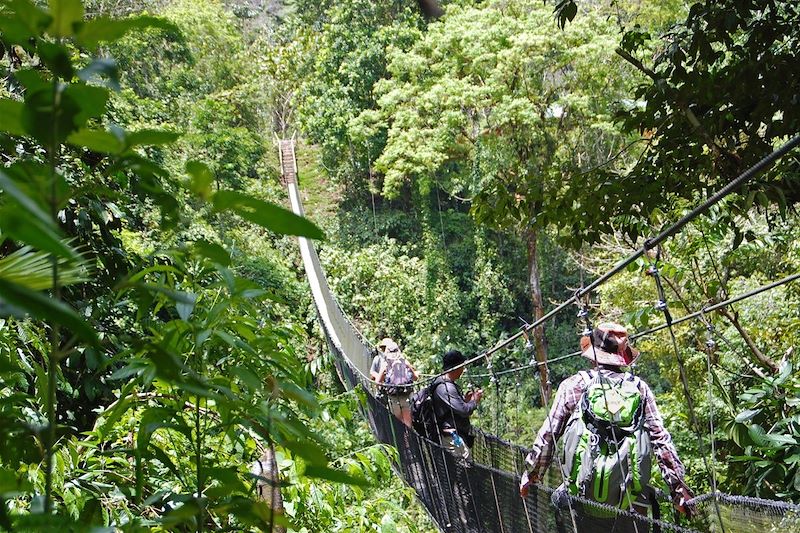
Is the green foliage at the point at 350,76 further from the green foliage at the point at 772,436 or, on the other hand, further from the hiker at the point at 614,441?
the hiker at the point at 614,441

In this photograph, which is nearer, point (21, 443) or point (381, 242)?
point (21, 443)

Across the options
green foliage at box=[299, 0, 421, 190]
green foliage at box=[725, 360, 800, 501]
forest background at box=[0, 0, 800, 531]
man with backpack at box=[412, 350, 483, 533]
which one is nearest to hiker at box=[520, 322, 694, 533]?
forest background at box=[0, 0, 800, 531]

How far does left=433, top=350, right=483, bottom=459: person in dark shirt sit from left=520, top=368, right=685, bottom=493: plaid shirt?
3.11ft

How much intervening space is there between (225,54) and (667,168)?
1557 cm

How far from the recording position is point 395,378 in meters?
4.61

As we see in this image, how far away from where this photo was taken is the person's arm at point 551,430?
2.02m

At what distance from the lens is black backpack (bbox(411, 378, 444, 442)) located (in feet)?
10.6

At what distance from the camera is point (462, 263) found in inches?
521

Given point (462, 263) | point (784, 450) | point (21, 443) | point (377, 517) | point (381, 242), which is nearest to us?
point (21, 443)

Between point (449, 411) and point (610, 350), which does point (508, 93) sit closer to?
point (449, 411)

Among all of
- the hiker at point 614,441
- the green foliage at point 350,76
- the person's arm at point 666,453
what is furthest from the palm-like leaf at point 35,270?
the green foliage at point 350,76

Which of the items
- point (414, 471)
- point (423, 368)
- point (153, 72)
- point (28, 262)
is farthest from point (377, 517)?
point (153, 72)

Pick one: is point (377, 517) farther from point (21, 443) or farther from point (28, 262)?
point (28, 262)

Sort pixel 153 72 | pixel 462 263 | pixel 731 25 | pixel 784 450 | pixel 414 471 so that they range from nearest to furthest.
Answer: pixel 731 25, pixel 784 450, pixel 414 471, pixel 462 263, pixel 153 72
